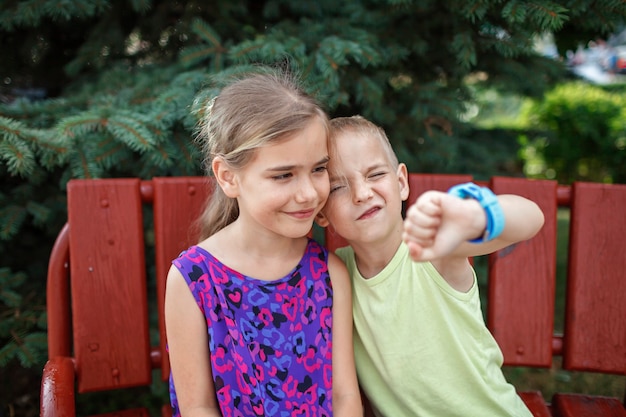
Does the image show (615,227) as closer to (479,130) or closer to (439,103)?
(439,103)

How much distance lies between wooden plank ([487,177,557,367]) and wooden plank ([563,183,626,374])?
2.9 inches

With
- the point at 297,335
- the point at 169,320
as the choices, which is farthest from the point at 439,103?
the point at 169,320

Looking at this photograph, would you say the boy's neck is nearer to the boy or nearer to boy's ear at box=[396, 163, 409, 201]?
the boy

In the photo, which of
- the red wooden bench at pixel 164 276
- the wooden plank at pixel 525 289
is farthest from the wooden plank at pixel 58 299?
the wooden plank at pixel 525 289

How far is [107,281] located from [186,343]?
1.60 ft

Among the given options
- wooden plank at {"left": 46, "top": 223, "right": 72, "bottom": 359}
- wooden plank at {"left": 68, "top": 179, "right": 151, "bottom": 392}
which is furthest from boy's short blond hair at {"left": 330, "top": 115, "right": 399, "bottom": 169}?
wooden plank at {"left": 46, "top": 223, "right": 72, "bottom": 359}

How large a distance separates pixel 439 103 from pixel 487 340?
4.04 ft

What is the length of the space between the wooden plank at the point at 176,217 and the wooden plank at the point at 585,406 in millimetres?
1364

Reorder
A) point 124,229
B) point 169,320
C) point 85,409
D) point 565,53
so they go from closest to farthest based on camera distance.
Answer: point 169,320 → point 124,229 → point 565,53 → point 85,409

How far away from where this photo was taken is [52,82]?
3.21 metres

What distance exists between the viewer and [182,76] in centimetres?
243

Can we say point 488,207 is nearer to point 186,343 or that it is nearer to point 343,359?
point 343,359

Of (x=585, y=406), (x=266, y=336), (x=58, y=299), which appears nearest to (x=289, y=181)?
(x=266, y=336)

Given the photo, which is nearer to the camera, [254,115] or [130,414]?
[254,115]
